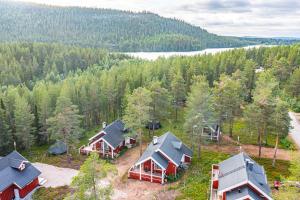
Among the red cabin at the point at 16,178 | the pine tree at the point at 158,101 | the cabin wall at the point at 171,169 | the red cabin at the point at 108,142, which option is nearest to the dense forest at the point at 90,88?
the pine tree at the point at 158,101

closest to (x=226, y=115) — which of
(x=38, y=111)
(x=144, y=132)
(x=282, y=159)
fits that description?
(x=282, y=159)

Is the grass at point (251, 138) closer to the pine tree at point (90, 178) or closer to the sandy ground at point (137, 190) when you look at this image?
the sandy ground at point (137, 190)

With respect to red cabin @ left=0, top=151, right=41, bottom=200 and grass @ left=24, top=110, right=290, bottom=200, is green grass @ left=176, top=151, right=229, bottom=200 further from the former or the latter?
red cabin @ left=0, top=151, right=41, bottom=200

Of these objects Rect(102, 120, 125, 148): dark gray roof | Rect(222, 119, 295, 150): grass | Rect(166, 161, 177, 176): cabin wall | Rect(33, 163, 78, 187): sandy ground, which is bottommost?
Rect(33, 163, 78, 187): sandy ground

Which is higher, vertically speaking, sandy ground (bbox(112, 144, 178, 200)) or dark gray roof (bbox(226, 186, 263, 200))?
dark gray roof (bbox(226, 186, 263, 200))

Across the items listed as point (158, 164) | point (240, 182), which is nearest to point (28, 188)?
point (158, 164)

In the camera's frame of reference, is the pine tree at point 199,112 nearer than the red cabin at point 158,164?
No

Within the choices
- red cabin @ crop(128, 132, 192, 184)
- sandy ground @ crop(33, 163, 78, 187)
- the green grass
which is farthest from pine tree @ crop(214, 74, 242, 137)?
sandy ground @ crop(33, 163, 78, 187)
